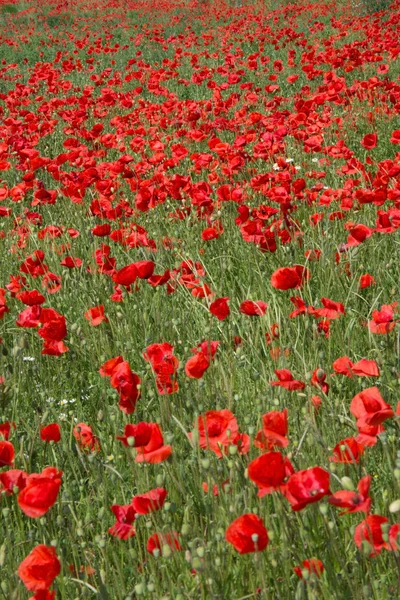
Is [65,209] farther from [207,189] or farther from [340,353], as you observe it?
[340,353]

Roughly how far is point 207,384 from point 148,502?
30.7 inches

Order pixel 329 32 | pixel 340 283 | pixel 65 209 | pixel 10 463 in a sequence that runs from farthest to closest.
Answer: pixel 329 32 < pixel 65 209 < pixel 340 283 < pixel 10 463

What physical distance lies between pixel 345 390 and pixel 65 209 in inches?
112

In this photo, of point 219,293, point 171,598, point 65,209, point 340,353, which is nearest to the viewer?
point 171,598

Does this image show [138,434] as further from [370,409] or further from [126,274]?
[126,274]

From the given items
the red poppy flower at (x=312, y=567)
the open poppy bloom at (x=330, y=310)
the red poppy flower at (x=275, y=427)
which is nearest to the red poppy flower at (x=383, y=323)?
the open poppy bloom at (x=330, y=310)

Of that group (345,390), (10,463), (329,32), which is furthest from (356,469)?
(329,32)

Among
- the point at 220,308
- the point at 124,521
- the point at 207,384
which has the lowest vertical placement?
the point at 207,384

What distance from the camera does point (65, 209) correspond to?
4691mm

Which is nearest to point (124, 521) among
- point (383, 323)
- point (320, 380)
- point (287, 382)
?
point (287, 382)

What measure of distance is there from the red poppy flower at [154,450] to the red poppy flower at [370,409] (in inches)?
14.9

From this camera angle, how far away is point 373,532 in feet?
4.40

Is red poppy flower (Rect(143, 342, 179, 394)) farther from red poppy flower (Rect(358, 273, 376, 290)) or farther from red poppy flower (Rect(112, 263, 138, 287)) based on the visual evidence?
red poppy flower (Rect(358, 273, 376, 290))

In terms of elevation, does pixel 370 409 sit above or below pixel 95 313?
above
